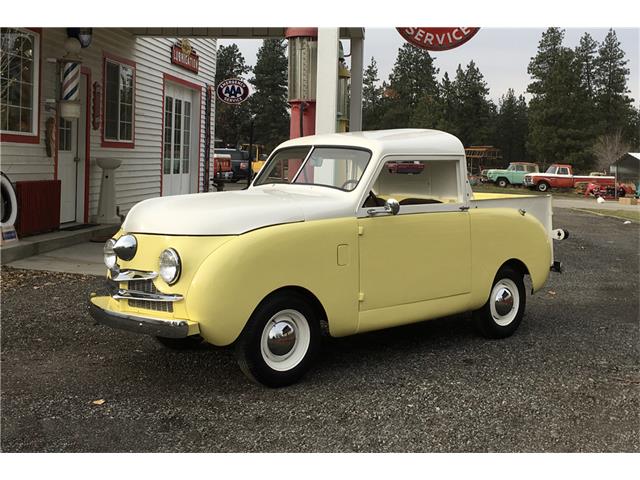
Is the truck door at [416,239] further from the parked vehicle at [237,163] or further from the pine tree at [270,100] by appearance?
the pine tree at [270,100]

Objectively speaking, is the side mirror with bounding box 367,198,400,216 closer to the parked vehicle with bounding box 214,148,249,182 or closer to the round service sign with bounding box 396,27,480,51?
the round service sign with bounding box 396,27,480,51

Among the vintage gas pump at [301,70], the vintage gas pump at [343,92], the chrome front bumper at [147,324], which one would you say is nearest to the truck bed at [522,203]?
the chrome front bumper at [147,324]

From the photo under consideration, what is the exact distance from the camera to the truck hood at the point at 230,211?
432cm

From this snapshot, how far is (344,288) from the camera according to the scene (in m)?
4.79

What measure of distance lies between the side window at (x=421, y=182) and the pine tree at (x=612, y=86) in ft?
198

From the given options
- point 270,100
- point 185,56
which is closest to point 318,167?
point 185,56

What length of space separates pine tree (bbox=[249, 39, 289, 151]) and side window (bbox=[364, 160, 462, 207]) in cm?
6872

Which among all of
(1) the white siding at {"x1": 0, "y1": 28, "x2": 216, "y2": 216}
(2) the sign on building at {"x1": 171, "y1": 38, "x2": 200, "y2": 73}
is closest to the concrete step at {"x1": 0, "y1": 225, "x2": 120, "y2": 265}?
(1) the white siding at {"x1": 0, "y1": 28, "x2": 216, "y2": 216}

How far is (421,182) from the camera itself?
6098 millimetres

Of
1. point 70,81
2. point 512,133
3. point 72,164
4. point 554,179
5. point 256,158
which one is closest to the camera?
point 70,81

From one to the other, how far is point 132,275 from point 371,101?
69.4 metres

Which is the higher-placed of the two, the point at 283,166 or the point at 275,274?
the point at 283,166

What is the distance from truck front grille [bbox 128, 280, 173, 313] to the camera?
4.32 meters

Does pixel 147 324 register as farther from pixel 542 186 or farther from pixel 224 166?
pixel 542 186
